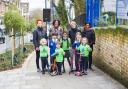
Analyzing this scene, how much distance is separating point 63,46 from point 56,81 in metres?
1.89

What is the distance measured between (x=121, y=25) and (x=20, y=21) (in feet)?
96.7

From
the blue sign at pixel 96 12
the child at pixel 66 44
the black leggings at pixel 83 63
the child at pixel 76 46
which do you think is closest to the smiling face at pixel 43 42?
the child at pixel 66 44

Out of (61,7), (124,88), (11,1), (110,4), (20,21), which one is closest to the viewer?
(124,88)

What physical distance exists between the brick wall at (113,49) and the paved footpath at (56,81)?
1.45ft

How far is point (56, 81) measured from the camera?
13633 mm

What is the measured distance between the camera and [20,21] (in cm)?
4209

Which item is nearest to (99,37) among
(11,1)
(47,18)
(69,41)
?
(69,41)

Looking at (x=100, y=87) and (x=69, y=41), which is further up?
(x=69, y=41)

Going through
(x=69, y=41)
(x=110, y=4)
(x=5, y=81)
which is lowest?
(x=5, y=81)

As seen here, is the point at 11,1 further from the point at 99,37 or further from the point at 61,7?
the point at 99,37

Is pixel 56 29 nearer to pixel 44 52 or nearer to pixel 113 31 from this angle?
pixel 44 52

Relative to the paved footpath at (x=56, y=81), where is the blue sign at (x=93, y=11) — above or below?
above

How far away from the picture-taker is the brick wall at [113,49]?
12.5 metres

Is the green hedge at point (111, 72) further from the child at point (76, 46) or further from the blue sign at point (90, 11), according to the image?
the blue sign at point (90, 11)
